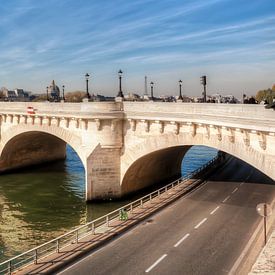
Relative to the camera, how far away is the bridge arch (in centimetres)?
2198

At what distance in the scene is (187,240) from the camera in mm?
20281

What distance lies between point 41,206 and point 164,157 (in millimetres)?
13078

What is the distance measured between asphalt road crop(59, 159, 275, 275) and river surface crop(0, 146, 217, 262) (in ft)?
25.9

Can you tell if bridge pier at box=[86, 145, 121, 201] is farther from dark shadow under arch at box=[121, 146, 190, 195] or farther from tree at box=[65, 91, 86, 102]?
tree at box=[65, 91, 86, 102]

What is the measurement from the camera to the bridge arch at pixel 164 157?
2198 centimetres

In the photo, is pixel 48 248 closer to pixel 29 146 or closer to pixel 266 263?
pixel 266 263

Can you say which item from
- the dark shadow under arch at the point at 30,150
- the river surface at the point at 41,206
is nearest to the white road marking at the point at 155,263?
the river surface at the point at 41,206

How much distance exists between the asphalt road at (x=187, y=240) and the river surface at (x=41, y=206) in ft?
25.9

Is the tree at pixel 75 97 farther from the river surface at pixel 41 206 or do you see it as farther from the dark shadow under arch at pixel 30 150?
the river surface at pixel 41 206

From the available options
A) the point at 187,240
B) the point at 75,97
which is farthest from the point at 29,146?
the point at 75,97

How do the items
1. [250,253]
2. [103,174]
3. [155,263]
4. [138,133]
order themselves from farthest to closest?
1. [103,174]
2. [138,133]
3. [250,253]
4. [155,263]

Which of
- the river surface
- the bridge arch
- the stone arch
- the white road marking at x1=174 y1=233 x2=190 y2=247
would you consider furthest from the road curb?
the stone arch

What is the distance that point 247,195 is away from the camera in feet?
101

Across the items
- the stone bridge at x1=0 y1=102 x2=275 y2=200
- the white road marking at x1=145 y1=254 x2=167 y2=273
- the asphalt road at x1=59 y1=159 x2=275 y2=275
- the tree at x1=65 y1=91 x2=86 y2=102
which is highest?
the tree at x1=65 y1=91 x2=86 y2=102
